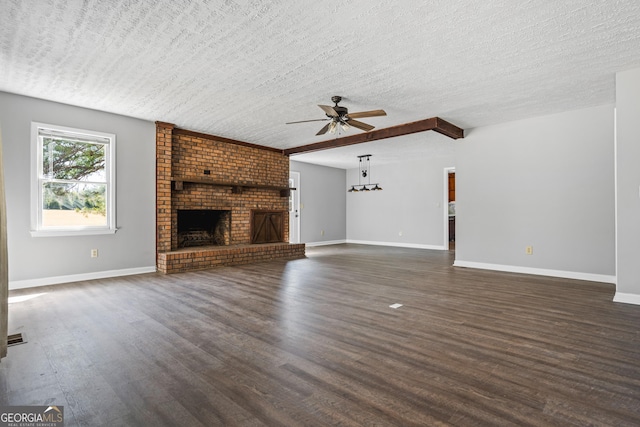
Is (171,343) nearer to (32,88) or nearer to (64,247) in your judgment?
(64,247)

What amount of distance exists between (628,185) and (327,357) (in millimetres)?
3704

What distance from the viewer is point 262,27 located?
103 inches

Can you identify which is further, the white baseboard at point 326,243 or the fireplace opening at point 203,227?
the white baseboard at point 326,243

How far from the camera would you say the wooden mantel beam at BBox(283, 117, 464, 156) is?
512 cm

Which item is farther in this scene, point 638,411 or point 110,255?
point 110,255

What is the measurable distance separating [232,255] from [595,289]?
5.37 m

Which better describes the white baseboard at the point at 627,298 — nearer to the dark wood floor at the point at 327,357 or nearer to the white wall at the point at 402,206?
the dark wood floor at the point at 327,357

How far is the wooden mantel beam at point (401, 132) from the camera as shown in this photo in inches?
202

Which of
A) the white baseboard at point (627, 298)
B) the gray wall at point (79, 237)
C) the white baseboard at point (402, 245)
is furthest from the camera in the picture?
the white baseboard at point (402, 245)

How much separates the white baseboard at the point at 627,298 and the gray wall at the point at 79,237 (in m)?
6.20

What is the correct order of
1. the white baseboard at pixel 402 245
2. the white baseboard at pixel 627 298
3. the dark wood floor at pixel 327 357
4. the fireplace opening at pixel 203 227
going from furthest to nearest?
1. the white baseboard at pixel 402 245
2. the fireplace opening at pixel 203 227
3. the white baseboard at pixel 627 298
4. the dark wood floor at pixel 327 357

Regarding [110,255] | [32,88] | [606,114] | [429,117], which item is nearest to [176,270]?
[110,255]

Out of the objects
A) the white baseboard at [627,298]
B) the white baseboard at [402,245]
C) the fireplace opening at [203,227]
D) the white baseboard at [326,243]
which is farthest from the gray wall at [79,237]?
the white baseboard at [402,245]

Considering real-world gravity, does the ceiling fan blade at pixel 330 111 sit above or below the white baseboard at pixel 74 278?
above
